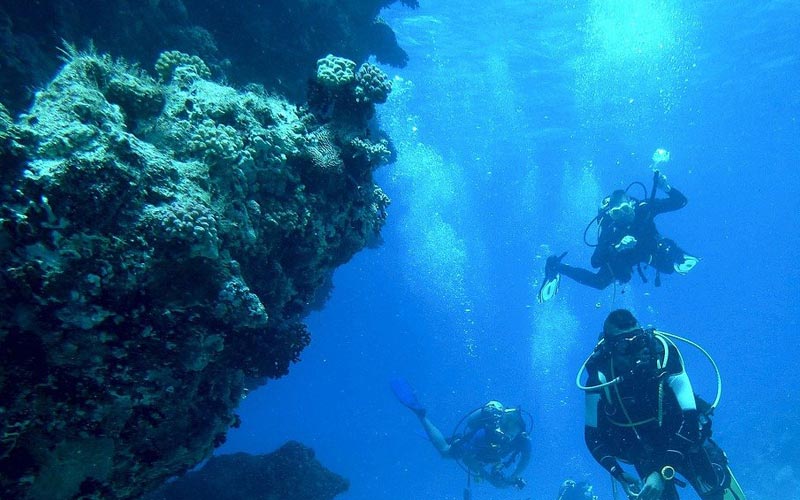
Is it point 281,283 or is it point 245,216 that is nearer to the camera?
point 245,216

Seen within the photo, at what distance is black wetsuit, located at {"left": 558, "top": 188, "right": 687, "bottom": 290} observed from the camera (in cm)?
1085

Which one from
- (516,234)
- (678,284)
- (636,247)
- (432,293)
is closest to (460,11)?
(636,247)

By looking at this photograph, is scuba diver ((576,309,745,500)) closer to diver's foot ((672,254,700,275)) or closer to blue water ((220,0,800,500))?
diver's foot ((672,254,700,275))

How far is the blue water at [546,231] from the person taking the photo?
24.5m

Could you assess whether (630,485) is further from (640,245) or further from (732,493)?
(640,245)

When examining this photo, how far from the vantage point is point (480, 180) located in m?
46.5

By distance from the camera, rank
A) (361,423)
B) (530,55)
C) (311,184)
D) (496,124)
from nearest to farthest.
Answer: (311,184) → (530,55) → (496,124) → (361,423)

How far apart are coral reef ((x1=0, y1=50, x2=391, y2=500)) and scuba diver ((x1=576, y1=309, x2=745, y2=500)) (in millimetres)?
3793

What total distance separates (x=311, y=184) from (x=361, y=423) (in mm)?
67397

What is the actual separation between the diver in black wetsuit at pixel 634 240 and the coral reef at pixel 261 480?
738cm

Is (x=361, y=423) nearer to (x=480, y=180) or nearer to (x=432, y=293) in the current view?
(x=432, y=293)

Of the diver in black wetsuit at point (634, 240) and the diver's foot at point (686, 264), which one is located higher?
the diver in black wetsuit at point (634, 240)

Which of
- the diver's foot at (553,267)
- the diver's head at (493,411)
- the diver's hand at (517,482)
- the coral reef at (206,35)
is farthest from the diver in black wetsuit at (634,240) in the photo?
the coral reef at (206,35)

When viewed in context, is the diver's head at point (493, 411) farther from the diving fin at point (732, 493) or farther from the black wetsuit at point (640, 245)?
the diving fin at point (732, 493)
